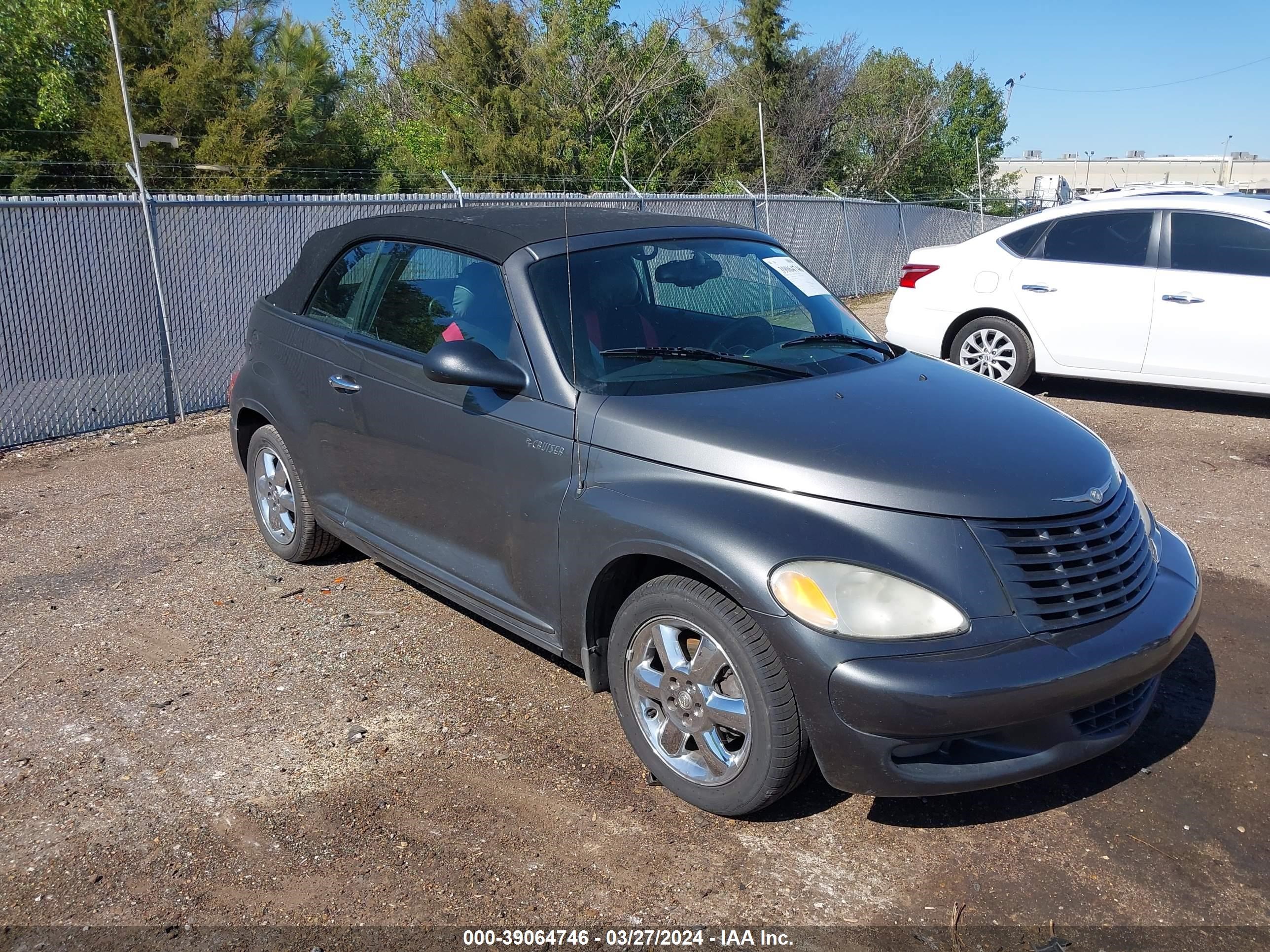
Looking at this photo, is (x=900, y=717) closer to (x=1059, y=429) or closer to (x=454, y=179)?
(x=1059, y=429)

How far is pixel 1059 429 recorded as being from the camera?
3.61 metres

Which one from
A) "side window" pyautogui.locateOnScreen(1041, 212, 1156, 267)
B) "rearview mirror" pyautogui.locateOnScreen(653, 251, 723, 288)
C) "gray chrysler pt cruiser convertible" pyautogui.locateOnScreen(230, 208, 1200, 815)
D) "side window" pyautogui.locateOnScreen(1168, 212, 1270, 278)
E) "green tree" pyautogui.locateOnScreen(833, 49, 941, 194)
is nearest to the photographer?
"gray chrysler pt cruiser convertible" pyautogui.locateOnScreen(230, 208, 1200, 815)

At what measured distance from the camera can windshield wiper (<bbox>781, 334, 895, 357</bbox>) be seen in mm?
4074

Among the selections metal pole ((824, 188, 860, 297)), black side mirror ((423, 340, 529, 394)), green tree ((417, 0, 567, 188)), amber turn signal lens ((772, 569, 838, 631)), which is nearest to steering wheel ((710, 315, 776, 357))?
black side mirror ((423, 340, 529, 394))

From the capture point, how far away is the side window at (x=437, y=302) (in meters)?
3.93

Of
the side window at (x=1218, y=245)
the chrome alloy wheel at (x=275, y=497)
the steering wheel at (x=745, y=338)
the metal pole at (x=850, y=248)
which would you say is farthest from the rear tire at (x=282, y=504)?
the metal pole at (x=850, y=248)

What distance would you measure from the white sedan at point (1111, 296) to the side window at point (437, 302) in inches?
228

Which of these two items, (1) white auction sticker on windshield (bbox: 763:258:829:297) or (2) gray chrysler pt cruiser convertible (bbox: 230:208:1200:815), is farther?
(1) white auction sticker on windshield (bbox: 763:258:829:297)

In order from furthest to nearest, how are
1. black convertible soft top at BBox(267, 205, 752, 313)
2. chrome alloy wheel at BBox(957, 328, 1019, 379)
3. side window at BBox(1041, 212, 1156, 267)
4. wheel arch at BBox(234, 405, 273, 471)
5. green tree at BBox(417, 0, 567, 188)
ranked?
green tree at BBox(417, 0, 567, 188) → chrome alloy wheel at BBox(957, 328, 1019, 379) → side window at BBox(1041, 212, 1156, 267) → wheel arch at BBox(234, 405, 273, 471) → black convertible soft top at BBox(267, 205, 752, 313)

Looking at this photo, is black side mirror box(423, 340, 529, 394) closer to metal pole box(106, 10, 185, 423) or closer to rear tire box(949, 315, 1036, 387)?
metal pole box(106, 10, 185, 423)

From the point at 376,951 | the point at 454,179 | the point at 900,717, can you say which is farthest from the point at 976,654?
the point at 454,179

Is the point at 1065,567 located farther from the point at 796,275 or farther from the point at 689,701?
the point at 796,275

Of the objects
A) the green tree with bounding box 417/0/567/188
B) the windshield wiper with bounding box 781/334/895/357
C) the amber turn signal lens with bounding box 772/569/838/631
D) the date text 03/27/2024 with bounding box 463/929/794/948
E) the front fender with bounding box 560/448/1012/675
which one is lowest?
the date text 03/27/2024 with bounding box 463/929/794/948

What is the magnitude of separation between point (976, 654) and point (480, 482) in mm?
1837
